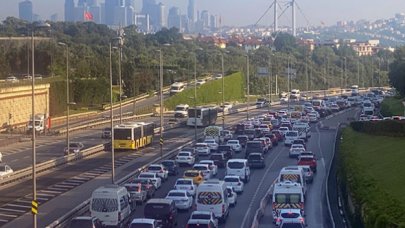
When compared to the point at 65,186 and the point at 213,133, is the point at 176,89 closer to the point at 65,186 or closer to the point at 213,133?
the point at 213,133

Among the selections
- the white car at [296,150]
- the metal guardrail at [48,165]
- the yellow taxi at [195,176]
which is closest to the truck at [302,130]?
the white car at [296,150]

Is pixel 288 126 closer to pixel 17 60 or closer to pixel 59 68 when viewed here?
pixel 59 68

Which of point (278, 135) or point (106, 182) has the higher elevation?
point (278, 135)

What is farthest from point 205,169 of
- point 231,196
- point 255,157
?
point 231,196

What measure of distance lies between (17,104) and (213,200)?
37965 mm

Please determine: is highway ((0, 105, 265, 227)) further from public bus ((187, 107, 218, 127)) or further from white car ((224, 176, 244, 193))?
public bus ((187, 107, 218, 127))

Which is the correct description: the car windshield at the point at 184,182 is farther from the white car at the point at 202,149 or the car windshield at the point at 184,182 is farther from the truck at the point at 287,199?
the white car at the point at 202,149

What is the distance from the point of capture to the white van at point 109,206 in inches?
1024

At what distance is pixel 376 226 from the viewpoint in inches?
778

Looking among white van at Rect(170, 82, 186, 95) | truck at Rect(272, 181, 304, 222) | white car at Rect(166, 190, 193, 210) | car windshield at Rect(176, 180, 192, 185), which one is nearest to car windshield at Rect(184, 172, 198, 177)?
car windshield at Rect(176, 180, 192, 185)

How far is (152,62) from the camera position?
10069 cm

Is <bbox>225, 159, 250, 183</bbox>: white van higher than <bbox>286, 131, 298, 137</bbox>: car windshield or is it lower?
lower

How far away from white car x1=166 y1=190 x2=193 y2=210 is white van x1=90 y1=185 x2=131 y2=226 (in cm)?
341

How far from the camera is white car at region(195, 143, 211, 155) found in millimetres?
47688
